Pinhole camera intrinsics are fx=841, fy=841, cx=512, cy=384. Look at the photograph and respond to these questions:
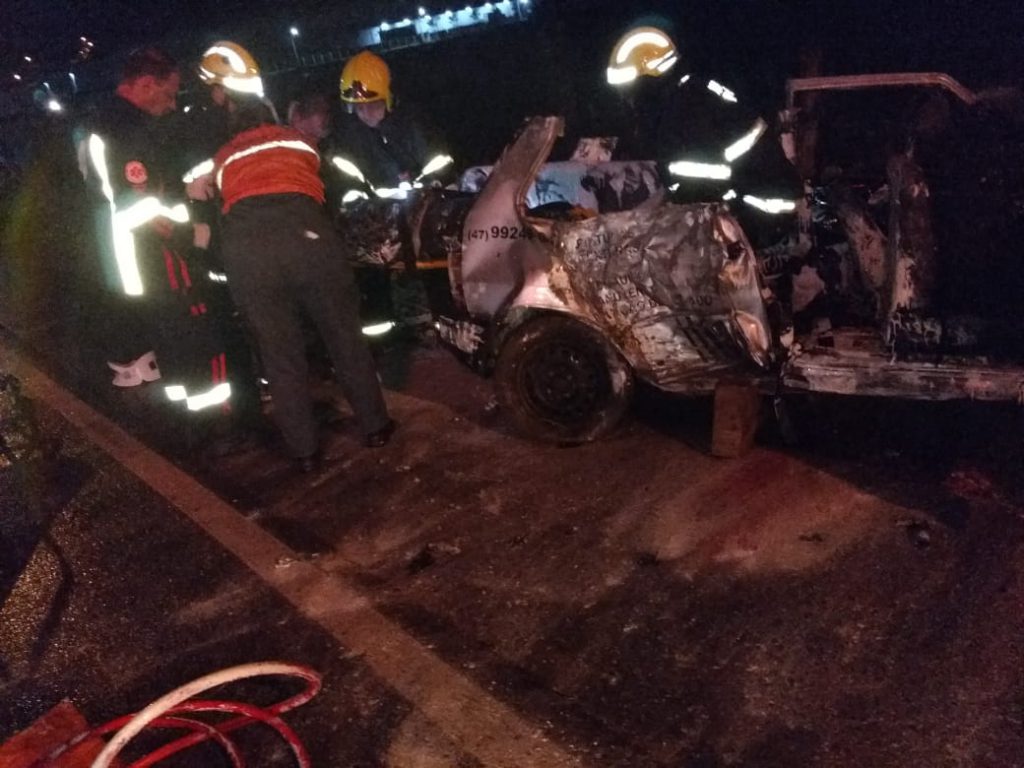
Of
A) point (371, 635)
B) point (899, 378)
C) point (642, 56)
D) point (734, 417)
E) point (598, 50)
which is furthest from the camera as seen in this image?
point (598, 50)

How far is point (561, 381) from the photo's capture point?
4.23 m

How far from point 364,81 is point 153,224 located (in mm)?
1988

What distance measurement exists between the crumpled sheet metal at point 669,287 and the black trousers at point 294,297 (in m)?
1.10

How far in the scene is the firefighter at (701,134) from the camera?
386 centimetres

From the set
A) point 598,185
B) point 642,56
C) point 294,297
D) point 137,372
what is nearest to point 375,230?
point 294,297

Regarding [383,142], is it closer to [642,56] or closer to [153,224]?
[153,224]

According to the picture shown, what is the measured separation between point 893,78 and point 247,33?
1635 cm

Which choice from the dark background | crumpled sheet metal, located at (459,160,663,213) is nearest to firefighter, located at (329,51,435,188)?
the dark background

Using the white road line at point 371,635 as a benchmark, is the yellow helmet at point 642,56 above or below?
above

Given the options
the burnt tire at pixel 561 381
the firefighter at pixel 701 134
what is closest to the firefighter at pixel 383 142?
the burnt tire at pixel 561 381

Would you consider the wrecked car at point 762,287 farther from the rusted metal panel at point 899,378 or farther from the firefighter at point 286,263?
the firefighter at point 286,263

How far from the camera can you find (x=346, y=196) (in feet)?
17.1

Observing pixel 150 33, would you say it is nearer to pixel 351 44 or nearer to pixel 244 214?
pixel 351 44

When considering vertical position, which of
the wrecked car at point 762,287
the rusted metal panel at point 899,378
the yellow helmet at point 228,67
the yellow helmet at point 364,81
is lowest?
the rusted metal panel at point 899,378
